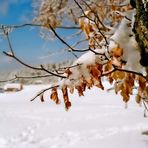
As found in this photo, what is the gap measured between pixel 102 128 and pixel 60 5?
341 centimetres

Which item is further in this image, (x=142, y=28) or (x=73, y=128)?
(x=73, y=128)

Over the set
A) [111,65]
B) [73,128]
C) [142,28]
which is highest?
[73,128]

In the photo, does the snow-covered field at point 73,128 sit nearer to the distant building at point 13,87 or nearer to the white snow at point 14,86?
the distant building at point 13,87

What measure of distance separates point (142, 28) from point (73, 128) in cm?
1003

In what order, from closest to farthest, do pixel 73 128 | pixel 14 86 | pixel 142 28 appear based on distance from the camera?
1. pixel 142 28
2. pixel 73 128
3. pixel 14 86

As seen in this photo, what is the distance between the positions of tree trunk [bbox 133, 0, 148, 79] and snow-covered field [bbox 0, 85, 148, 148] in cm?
601

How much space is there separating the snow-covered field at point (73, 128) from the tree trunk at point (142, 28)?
6007 millimetres

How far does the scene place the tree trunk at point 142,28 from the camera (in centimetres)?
211

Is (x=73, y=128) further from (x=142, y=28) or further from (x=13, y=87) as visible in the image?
(x=13, y=87)

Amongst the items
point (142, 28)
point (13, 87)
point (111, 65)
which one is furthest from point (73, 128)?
point (13, 87)

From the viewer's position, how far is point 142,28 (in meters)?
2.15

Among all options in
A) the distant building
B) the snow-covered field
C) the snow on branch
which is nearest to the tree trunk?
the snow on branch

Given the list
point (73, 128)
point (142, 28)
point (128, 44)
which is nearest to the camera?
point (142, 28)

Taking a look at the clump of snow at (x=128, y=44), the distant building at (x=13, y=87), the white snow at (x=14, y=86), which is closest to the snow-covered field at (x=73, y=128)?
the clump of snow at (x=128, y=44)
